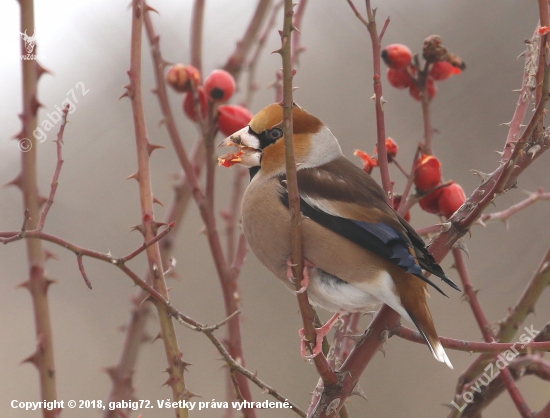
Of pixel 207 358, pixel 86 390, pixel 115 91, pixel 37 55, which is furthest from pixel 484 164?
pixel 37 55

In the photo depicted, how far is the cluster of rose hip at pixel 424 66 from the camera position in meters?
1.93

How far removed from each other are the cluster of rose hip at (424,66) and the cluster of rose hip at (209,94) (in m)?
0.45

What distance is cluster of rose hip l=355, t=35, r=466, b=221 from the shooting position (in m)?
1.83

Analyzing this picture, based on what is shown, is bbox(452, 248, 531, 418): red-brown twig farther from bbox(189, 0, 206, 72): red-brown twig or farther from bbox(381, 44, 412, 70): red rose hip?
bbox(189, 0, 206, 72): red-brown twig

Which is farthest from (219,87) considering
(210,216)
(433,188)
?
(433,188)

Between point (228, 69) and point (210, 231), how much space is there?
0.76m

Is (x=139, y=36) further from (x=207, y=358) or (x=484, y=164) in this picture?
(x=484, y=164)

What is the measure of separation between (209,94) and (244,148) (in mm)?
182

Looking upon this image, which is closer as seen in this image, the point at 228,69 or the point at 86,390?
the point at 228,69

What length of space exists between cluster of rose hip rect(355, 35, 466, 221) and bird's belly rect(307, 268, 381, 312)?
33cm

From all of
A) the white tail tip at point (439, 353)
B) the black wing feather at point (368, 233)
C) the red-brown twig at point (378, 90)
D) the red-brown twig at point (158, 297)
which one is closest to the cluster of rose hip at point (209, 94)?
the black wing feather at point (368, 233)

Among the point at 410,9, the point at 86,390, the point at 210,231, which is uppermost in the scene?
the point at 410,9

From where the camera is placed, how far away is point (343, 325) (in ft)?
6.00

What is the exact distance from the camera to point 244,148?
1926mm
